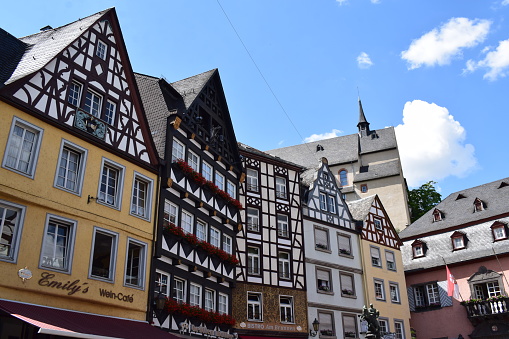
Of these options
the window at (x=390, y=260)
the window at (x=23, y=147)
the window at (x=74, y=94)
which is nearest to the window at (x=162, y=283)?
the window at (x=23, y=147)

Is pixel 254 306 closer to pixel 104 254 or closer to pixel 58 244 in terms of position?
pixel 104 254

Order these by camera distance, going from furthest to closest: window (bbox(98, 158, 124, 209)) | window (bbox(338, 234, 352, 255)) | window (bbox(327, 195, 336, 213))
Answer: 1. window (bbox(327, 195, 336, 213))
2. window (bbox(338, 234, 352, 255))
3. window (bbox(98, 158, 124, 209))

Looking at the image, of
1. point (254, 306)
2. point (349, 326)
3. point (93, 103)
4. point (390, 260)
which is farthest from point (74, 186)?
point (390, 260)

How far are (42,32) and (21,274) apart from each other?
10.4m

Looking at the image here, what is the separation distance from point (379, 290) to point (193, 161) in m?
15.5

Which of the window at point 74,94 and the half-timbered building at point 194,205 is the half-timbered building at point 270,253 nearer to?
the half-timbered building at point 194,205

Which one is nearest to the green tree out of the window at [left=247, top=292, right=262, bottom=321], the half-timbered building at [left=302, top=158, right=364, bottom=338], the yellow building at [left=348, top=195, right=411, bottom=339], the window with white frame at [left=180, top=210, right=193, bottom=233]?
the yellow building at [left=348, top=195, right=411, bottom=339]

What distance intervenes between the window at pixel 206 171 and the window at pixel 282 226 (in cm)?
588

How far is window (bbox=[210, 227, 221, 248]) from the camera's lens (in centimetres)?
2224

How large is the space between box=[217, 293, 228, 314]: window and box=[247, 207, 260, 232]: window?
4413 millimetres

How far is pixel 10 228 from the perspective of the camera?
530 inches

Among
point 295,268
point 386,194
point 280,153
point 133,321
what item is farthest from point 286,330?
point 280,153

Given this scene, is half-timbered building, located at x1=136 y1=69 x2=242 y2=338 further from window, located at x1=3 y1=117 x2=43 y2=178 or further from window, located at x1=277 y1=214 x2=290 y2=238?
window, located at x1=3 y1=117 x2=43 y2=178

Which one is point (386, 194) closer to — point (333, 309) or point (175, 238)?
point (333, 309)
